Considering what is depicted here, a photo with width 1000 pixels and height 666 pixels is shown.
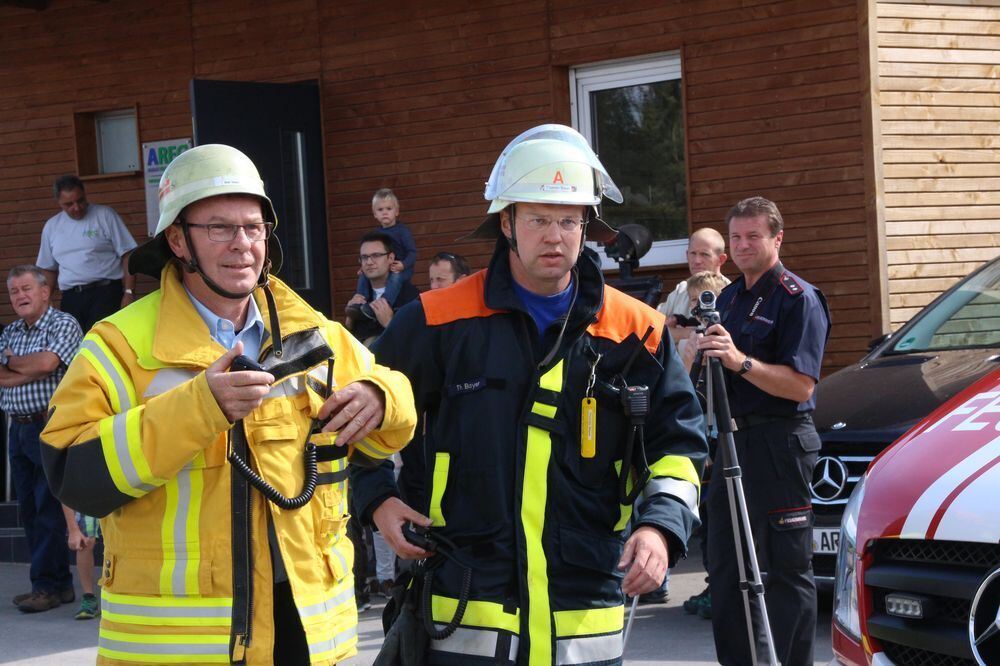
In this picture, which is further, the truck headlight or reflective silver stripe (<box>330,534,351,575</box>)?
the truck headlight

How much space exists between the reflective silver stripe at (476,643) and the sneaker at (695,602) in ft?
14.7

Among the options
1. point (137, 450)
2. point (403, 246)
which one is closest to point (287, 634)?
point (137, 450)

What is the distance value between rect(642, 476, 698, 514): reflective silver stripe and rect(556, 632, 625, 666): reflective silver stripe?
376 mm

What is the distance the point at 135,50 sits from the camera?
13.6 meters

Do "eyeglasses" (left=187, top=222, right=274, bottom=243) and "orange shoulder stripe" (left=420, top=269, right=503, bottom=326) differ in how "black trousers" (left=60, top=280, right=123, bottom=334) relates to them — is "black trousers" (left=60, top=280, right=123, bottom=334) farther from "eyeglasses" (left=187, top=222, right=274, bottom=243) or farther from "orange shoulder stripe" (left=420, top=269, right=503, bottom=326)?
"eyeglasses" (left=187, top=222, right=274, bottom=243)

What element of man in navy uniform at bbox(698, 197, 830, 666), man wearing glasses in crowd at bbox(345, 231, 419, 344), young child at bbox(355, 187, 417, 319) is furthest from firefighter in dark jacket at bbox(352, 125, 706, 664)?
man wearing glasses in crowd at bbox(345, 231, 419, 344)

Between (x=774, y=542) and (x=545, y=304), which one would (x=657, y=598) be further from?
(x=545, y=304)

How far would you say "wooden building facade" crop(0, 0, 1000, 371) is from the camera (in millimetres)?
10062

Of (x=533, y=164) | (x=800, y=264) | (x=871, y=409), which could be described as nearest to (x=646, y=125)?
(x=800, y=264)

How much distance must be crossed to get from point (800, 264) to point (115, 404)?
25.4 feet

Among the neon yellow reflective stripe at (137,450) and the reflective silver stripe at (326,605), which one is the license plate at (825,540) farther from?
the neon yellow reflective stripe at (137,450)

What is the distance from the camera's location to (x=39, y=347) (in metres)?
9.28

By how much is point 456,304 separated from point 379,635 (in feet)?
14.5

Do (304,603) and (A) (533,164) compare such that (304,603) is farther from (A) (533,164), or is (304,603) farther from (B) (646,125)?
(B) (646,125)
